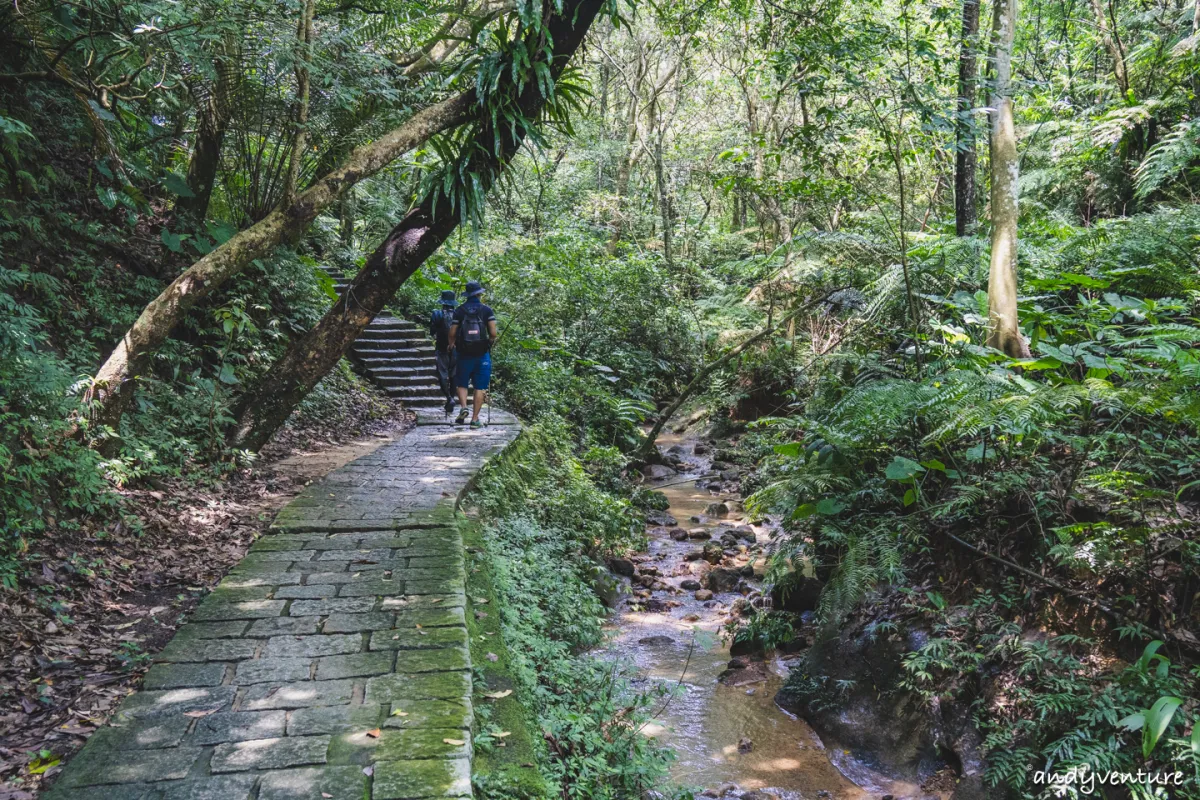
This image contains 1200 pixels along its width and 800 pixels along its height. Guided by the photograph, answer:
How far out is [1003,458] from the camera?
17.6 ft

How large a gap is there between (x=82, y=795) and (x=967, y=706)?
4.51 m

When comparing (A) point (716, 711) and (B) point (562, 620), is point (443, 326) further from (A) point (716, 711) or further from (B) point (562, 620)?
(A) point (716, 711)

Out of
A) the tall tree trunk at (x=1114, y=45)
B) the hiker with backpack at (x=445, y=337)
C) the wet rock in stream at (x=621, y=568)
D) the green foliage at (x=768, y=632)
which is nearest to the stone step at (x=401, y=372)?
the hiker with backpack at (x=445, y=337)

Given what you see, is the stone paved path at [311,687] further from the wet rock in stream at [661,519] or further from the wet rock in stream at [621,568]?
the wet rock in stream at [661,519]

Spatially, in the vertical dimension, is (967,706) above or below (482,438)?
below

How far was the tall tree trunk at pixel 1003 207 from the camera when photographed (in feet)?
21.0

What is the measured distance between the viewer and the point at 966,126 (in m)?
7.34

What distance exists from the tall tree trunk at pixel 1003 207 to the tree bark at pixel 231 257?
477 cm

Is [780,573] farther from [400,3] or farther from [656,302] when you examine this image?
[656,302]

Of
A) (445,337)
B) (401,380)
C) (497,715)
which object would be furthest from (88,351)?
(401,380)

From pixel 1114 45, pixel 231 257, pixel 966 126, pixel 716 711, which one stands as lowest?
pixel 716 711

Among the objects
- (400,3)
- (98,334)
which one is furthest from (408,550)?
(400,3)

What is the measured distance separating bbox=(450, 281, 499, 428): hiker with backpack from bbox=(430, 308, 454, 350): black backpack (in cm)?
39

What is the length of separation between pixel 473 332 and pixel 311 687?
228 inches
